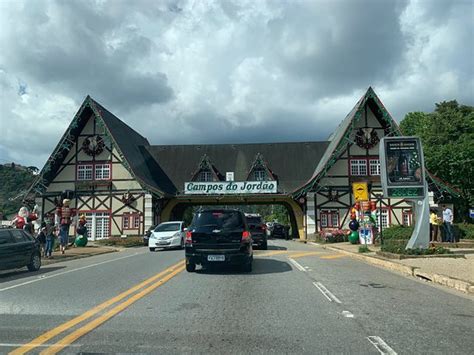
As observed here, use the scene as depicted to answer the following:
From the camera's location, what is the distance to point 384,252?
16.7 metres

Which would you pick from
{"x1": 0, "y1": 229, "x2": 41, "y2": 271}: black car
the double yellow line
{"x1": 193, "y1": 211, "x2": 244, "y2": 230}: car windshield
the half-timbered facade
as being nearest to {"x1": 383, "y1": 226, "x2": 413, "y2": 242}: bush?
the half-timbered facade

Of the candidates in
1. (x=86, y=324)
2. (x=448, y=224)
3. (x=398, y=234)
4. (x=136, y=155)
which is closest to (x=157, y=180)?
(x=136, y=155)

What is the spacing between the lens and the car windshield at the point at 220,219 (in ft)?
40.4

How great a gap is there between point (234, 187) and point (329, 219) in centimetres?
816

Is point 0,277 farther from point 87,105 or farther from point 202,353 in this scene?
point 87,105

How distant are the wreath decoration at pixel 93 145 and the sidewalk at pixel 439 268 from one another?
85.5ft

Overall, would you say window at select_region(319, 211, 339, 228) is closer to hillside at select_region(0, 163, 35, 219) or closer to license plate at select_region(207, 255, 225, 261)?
license plate at select_region(207, 255, 225, 261)

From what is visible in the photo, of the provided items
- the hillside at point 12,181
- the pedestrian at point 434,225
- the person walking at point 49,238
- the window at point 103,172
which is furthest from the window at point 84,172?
the hillside at point 12,181

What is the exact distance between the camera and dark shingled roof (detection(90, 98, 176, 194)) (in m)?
35.8

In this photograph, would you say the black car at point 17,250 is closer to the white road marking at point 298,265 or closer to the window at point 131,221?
the white road marking at point 298,265

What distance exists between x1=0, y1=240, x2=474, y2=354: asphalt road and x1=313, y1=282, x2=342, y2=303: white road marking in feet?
0.07

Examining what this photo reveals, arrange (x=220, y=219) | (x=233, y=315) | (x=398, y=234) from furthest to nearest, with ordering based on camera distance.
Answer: (x=398, y=234) → (x=220, y=219) → (x=233, y=315)

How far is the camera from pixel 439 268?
41.6 feet

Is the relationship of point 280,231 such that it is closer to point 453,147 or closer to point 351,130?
point 351,130
